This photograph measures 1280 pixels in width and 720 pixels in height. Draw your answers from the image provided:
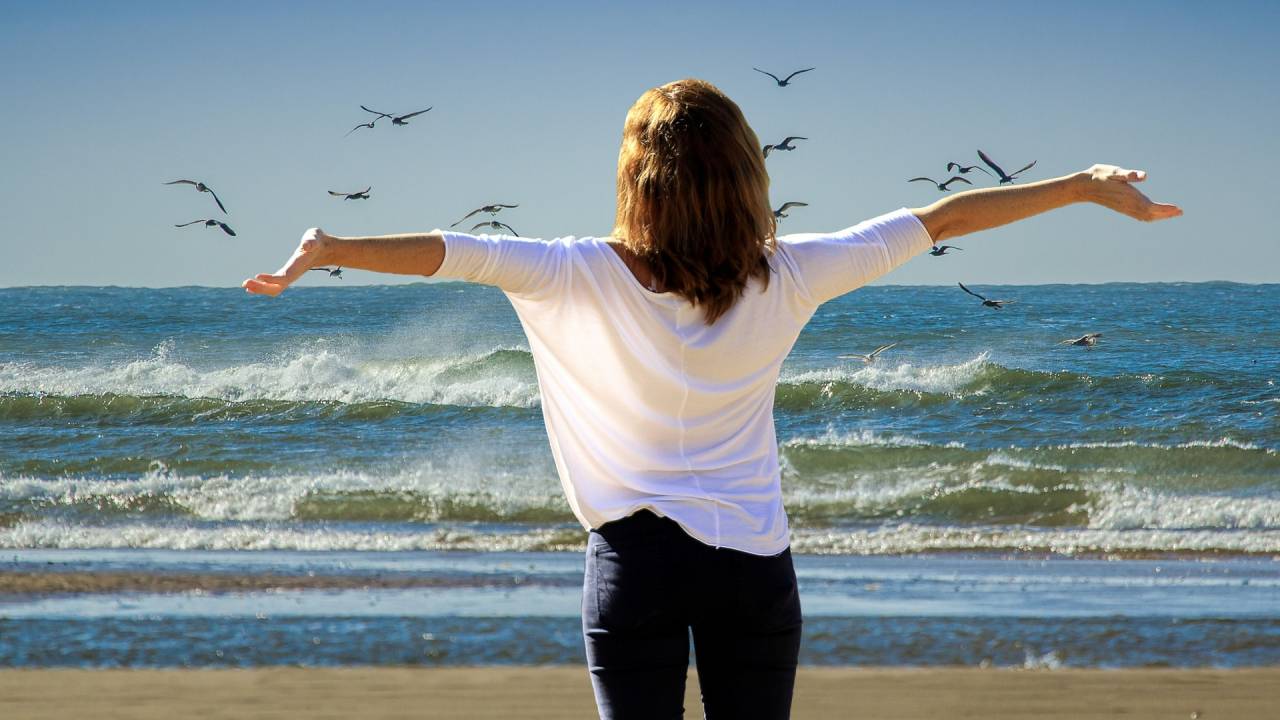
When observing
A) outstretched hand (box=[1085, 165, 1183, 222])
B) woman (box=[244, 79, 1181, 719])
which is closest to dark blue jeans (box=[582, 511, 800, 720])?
woman (box=[244, 79, 1181, 719])

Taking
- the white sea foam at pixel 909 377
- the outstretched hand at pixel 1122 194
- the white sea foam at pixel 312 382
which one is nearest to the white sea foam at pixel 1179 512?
the white sea foam at pixel 909 377

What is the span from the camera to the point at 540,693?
4.69 meters

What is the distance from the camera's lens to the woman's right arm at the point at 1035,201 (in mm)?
1926

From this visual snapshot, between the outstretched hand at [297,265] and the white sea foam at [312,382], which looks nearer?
the outstretched hand at [297,265]

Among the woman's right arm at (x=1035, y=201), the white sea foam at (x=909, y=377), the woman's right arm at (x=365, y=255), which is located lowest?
the white sea foam at (x=909, y=377)

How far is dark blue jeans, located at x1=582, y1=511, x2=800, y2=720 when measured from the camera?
1737 mm

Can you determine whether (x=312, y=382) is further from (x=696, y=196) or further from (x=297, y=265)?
(x=696, y=196)

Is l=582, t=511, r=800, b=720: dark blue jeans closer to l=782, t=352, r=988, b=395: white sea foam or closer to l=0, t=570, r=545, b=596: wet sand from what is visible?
l=0, t=570, r=545, b=596: wet sand

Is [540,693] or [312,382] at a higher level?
[312,382]

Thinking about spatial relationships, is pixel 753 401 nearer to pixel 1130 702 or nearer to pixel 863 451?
pixel 1130 702

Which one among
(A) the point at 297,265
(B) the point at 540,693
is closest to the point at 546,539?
(B) the point at 540,693

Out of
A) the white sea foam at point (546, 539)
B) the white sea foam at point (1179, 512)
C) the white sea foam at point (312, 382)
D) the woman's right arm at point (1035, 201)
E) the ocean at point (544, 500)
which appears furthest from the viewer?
the white sea foam at point (312, 382)

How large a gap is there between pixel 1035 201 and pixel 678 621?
86 cm

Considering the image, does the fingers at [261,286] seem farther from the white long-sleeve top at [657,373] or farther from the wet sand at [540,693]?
the wet sand at [540,693]
